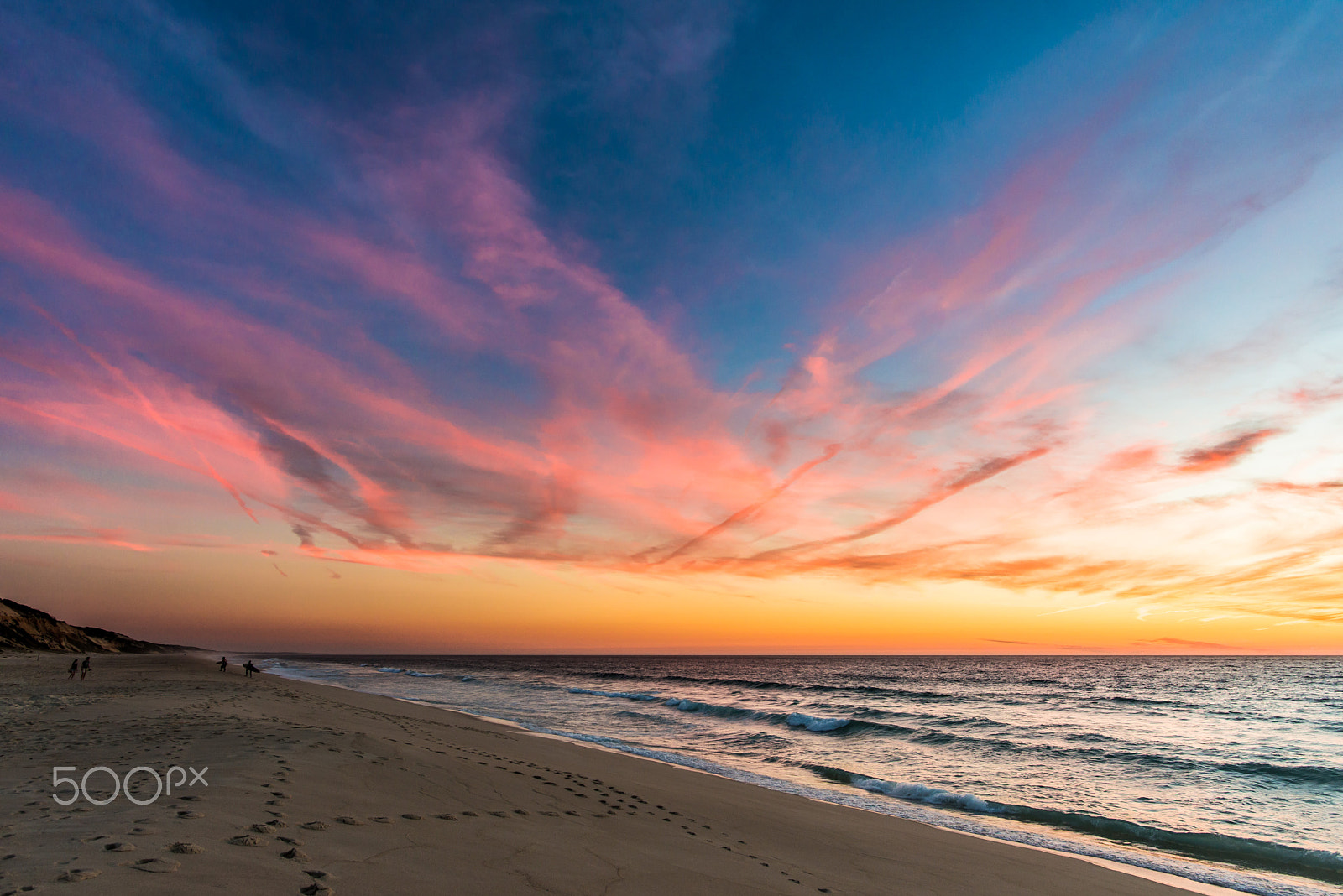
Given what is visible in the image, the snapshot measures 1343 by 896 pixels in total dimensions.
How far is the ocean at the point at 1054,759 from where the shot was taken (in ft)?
46.9

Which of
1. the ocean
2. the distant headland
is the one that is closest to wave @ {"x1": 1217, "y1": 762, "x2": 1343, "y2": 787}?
the ocean

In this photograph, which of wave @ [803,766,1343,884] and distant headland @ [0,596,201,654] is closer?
→ wave @ [803,766,1343,884]

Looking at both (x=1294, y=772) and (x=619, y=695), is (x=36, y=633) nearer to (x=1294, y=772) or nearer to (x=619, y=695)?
(x=619, y=695)

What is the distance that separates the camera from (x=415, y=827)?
777cm

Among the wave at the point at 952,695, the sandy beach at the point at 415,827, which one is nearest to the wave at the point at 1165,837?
the sandy beach at the point at 415,827

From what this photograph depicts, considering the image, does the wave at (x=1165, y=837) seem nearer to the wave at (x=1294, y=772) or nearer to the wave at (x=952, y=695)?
the wave at (x=1294, y=772)

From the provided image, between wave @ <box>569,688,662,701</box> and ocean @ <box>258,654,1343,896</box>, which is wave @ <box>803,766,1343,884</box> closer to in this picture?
ocean @ <box>258,654,1343,896</box>

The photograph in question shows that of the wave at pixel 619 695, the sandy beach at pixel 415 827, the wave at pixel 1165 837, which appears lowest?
the wave at pixel 619 695

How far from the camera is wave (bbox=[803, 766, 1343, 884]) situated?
42.4ft

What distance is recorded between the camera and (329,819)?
7426mm
